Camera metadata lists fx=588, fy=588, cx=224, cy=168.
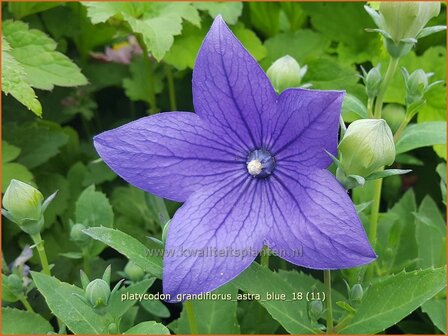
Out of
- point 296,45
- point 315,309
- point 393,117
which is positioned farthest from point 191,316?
point 296,45

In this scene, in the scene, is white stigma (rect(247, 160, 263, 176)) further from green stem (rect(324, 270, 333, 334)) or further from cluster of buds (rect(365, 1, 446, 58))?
cluster of buds (rect(365, 1, 446, 58))

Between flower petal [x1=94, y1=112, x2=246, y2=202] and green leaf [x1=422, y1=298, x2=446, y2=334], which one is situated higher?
flower petal [x1=94, y1=112, x2=246, y2=202]

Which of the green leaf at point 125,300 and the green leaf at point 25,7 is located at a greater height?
the green leaf at point 25,7

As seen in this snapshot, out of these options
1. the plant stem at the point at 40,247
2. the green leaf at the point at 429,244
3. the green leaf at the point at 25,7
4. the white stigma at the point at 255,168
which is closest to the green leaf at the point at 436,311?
the green leaf at the point at 429,244

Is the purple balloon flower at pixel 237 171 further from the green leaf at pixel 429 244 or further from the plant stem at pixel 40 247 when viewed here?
the green leaf at pixel 429 244

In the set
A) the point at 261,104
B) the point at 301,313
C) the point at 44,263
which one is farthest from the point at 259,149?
the point at 44,263

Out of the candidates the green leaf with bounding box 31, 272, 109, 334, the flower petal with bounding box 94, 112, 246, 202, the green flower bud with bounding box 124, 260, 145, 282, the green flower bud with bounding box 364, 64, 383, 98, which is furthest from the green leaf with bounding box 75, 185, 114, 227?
the green flower bud with bounding box 364, 64, 383, 98

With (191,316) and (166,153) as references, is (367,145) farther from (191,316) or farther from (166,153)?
(191,316)
